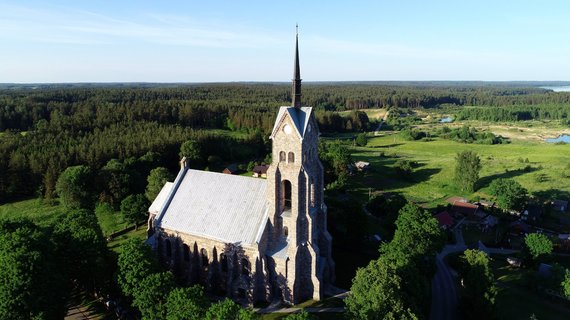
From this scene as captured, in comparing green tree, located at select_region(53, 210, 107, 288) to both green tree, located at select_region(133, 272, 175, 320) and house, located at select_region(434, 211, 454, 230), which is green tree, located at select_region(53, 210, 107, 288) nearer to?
green tree, located at select_region(133, 272, 175, 320)

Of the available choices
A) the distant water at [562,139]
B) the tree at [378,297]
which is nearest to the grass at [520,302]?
the tree at [378,297]

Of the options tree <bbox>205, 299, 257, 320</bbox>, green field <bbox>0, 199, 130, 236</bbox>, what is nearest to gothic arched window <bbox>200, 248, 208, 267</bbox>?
tree <bbox>205, 299, 257, 320</bbox>

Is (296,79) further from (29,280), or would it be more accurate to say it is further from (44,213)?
(44,213)

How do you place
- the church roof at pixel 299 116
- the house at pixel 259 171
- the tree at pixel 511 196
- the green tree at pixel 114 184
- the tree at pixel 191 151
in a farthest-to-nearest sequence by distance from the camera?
the tree at pixel 191 151 < the house at pixel 259 171 < the green tree at pixel 114 184 < the tree at pixel 511 196 < the church roof at pixel 299 116

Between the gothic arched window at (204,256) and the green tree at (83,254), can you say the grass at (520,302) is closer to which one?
the gothic arched window at (204,256)

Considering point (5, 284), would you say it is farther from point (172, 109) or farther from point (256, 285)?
point (172, 109)

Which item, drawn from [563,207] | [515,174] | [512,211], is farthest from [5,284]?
[515,174]

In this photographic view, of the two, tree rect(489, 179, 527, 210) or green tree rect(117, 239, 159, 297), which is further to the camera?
tree rect(489, 179, 527, 210)
